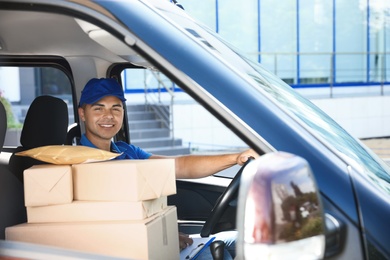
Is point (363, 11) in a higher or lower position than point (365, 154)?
higher

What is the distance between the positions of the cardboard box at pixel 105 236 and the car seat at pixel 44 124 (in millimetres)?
1114

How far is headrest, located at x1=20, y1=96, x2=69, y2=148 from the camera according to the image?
3.33 meters

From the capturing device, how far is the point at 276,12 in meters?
22.3

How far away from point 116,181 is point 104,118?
1.40 meters

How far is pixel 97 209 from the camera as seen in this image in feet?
7.00

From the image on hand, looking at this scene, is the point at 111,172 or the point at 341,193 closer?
the point at 341,193

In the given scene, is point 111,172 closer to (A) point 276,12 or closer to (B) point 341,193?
(B) point 341,193

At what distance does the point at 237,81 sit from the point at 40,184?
2.50ft

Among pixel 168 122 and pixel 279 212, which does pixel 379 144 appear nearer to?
pixel 168 122

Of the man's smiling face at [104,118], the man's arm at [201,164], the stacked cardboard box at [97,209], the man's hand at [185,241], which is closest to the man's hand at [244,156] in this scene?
the man's arm at [201,164]

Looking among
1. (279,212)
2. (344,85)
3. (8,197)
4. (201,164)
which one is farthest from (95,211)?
(344,85)

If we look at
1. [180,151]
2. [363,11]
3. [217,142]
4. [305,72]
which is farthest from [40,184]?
[363,11]

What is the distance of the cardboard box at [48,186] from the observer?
2.15 meters

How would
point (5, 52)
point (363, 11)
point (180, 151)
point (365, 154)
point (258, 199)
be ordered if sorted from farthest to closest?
point (363, 11)
point (180, 151)
point (5, 52)
point (365, 154)
point (258, 199)
